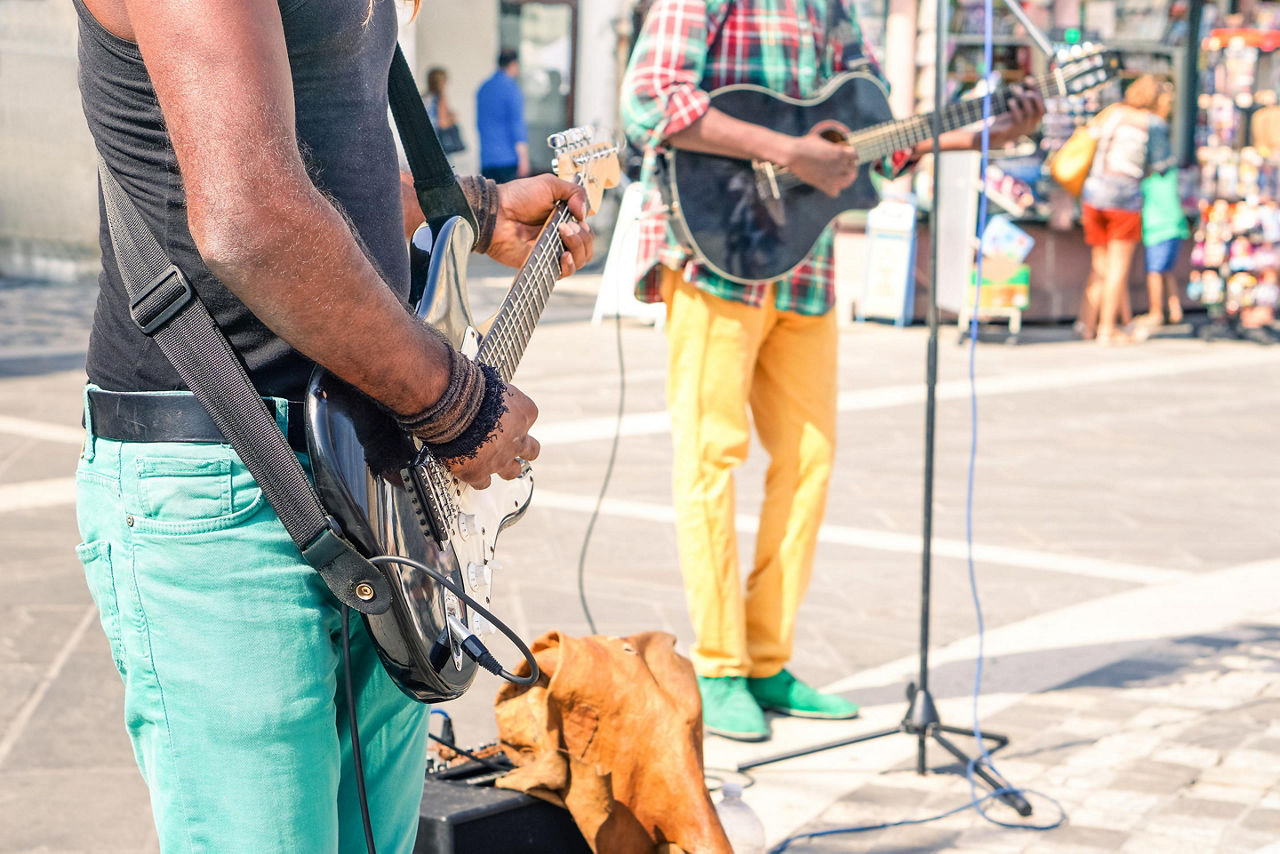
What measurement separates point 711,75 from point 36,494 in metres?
3.44

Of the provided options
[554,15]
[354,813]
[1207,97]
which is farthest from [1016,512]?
[554,15]

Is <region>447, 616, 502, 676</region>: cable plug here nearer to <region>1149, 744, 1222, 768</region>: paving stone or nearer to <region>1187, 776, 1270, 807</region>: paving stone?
<region>1187, 776, 1270, 807</region>: paving stone

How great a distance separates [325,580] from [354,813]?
364mm

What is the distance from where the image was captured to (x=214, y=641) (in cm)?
142

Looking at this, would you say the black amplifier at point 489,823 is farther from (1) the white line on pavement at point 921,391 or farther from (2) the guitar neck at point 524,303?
(1) the white line on pavement at point 921,391

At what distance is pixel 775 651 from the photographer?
3.64 meters

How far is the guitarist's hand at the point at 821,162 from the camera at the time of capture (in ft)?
11.5

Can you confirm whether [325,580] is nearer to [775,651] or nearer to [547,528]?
[775,651]

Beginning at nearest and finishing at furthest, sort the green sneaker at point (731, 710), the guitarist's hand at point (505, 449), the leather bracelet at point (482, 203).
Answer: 1. the guitarist's hand at point (505, 449)
2. the leather bracelet at point (482, 203)
3. the green sneaker at point (731, 710)

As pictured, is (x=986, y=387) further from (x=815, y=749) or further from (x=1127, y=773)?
(x=815, y=749)

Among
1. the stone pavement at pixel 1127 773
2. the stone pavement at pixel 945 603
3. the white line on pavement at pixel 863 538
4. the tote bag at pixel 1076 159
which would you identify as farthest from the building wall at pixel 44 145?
the stone pavement at pixel 1127 773

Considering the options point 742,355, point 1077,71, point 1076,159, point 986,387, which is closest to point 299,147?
point 742,355

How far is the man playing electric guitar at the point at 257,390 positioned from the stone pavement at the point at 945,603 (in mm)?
1731

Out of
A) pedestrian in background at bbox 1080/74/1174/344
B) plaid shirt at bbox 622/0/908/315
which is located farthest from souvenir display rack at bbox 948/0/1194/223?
plaid shirt at bbox 622/0/908/315
